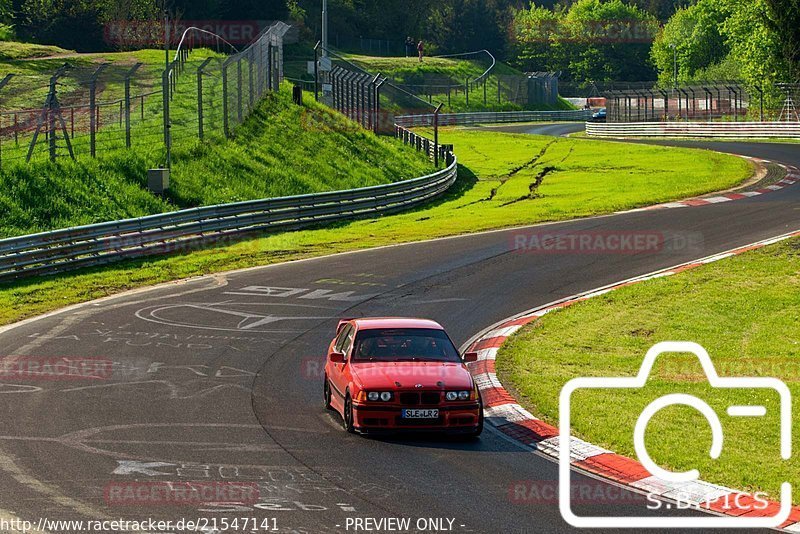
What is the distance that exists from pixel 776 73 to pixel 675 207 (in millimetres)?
46597

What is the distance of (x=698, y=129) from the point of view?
71062mm

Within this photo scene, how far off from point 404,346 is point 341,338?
147 cm

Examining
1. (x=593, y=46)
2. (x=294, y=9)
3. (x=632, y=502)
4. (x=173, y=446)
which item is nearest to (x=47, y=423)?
(x=173, y=446)

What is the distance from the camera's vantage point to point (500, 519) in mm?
10250

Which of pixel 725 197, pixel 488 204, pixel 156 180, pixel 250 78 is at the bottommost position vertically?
pixel 488 204

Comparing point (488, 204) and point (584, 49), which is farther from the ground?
point (584, 49)

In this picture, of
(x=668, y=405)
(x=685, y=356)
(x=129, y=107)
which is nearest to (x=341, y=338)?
(x=668, y=405)

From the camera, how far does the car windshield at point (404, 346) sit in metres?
14.8

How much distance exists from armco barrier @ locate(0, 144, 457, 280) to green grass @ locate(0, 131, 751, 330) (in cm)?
55

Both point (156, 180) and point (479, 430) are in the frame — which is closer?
point (479, 430)

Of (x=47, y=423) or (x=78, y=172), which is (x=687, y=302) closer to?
(x=47, y=423)

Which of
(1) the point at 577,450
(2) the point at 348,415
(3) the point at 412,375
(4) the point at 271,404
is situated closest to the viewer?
(1) the point at 577,450

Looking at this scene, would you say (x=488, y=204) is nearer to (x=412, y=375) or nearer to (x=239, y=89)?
(x=239, y=89)

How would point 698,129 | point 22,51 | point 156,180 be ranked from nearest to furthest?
point 156,180, point 22,51, point 698,129
